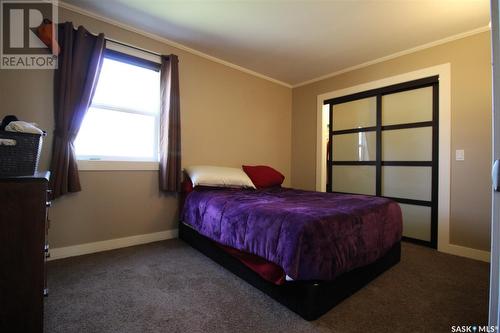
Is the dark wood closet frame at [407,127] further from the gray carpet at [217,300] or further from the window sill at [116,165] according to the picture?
the window sill at [116,165]

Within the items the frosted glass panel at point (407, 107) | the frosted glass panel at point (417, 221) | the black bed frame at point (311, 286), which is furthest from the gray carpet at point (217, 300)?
the frosted glass panel at point (407, 107)

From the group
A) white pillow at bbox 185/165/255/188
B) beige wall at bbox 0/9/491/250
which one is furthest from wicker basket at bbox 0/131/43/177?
white pillow at bbox 185/165/255/188

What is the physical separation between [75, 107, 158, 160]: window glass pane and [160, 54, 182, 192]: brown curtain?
0.62 feet

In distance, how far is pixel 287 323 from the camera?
1.37m

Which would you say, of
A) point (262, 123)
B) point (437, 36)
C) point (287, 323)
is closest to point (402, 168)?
point (437, 36)

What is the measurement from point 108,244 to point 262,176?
2.00 meters

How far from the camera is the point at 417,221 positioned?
2945 millimetres

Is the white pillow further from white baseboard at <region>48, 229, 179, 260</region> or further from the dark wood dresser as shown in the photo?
the dark wood dresser

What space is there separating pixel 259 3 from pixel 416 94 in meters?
2.26

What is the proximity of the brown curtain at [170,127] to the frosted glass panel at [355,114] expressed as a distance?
8.13 ft

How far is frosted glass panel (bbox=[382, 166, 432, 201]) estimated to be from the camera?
2.86 meters

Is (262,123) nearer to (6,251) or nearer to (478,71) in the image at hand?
(478,71)

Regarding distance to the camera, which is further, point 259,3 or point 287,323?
point 259,3

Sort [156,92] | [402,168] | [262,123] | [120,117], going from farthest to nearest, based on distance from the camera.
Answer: [262,123] < [402,168] < [156,92] < [120,117]
